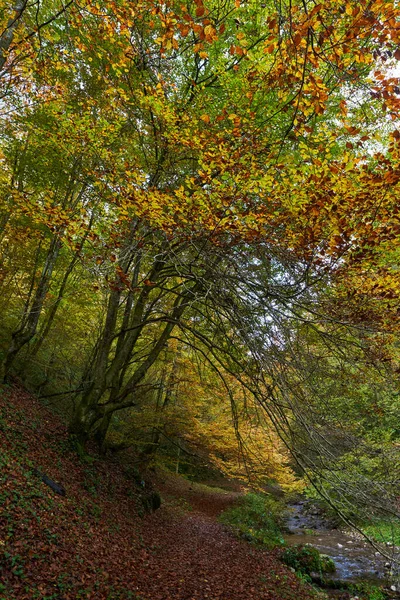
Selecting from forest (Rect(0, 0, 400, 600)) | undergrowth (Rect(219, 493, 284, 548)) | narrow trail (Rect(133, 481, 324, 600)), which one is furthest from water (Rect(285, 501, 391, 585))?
narrow trail (Rect(133, 481, 324, 600))

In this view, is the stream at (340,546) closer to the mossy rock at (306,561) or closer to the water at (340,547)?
the water at (340,547)

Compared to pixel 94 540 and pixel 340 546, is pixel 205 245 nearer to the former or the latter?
pixel 94 540

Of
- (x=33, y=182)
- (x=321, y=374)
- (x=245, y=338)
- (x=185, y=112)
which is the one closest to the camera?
(x=245, y=338)

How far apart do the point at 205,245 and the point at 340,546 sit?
1359cm

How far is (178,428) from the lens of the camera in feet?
32.7

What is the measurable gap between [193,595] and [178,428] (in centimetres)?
436

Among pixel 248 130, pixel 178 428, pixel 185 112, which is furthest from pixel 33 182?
pixel 178 428

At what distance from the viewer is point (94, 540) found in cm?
564

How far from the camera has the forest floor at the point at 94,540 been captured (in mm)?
4266

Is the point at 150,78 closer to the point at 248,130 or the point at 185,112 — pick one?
the point at 185,112

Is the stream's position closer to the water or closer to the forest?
the water

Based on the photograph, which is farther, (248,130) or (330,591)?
(330,591)

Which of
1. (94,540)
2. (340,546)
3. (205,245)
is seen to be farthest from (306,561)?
(205,245)

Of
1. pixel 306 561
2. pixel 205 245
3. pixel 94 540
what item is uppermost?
pixel 205 245
